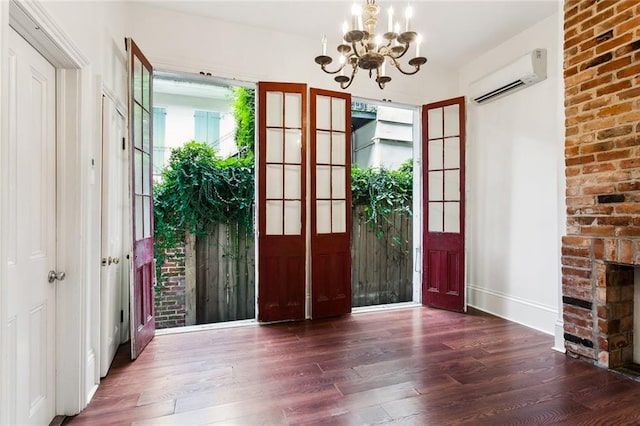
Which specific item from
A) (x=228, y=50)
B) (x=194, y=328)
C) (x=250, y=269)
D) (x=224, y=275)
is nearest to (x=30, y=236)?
(x=194, y=328)

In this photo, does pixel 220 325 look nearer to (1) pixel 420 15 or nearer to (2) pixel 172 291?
(2) pixel 172 291

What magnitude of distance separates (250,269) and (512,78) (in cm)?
372

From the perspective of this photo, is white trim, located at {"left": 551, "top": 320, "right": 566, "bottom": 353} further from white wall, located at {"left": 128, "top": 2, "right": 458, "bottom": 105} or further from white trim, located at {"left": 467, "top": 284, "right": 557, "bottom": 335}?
white wall, located at {"left": 128, "top": 2, "right": 458, "bottom": 105}

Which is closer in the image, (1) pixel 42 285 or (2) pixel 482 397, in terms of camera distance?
(1) pixel 42 285

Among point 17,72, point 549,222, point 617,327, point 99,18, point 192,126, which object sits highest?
point 192,126

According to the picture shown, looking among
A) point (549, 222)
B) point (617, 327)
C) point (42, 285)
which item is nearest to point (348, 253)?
point (549, 222)

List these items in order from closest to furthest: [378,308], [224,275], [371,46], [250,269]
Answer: [371,46], [378,308], [224,275], [250,269]

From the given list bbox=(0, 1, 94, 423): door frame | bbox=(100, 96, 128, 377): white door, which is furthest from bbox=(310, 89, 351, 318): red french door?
bbox=(0, 1, 94, 423): door frame

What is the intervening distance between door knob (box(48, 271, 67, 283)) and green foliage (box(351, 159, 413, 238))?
341 centimetres

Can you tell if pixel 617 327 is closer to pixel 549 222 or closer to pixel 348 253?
pixel 549 222

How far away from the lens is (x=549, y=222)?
3.29 m

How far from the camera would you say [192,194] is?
4051 mm

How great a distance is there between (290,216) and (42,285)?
2178 mm

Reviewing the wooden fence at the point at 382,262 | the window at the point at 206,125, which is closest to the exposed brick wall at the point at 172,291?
the wooden fence at the point at 382,262
